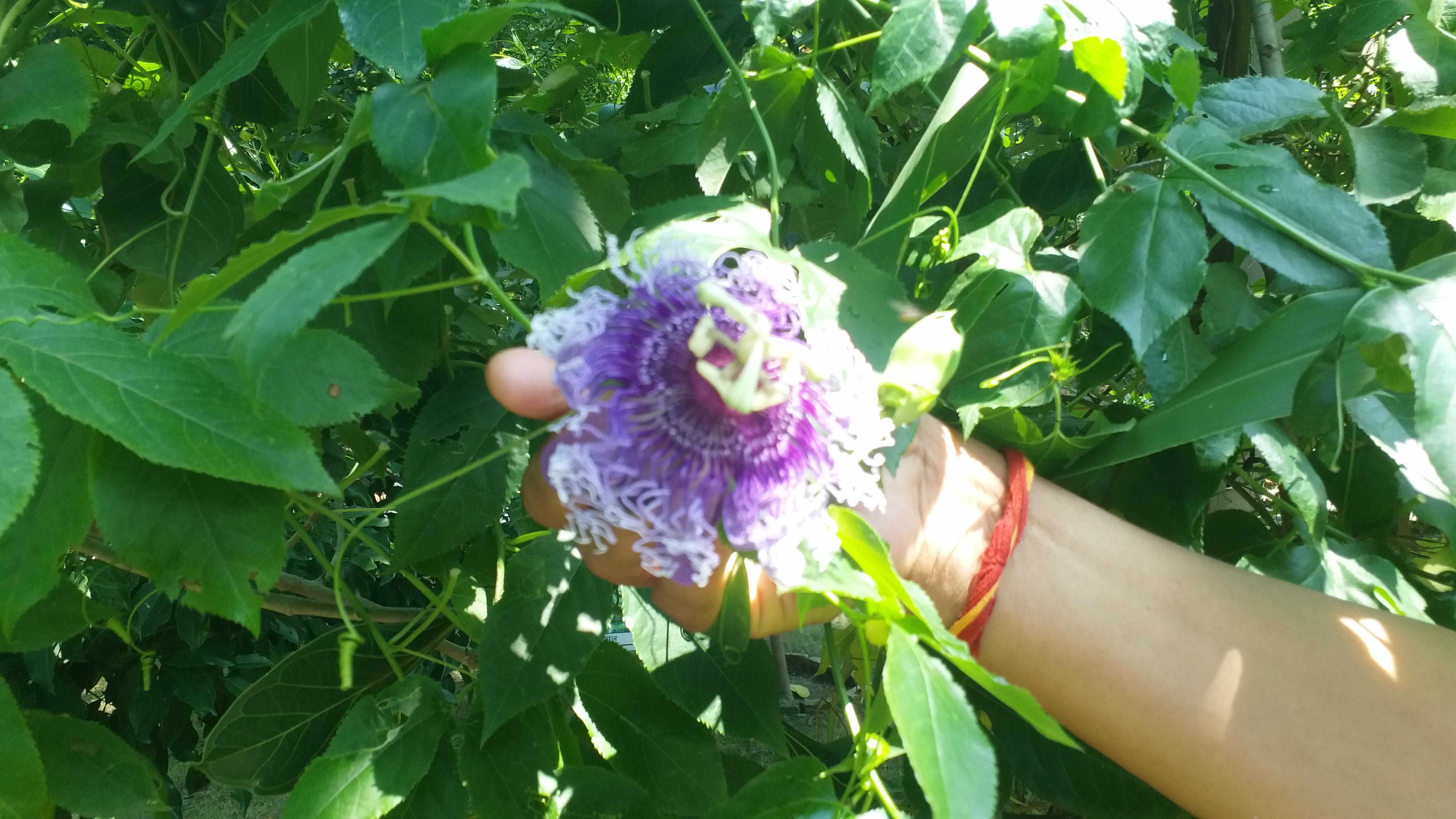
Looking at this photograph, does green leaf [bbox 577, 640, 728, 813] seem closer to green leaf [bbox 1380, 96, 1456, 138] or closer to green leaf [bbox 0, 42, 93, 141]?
green leaf [bbox 0, 42, 93, 141]

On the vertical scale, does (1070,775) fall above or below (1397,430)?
below

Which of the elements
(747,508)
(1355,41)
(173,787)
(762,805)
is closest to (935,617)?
(747,508)

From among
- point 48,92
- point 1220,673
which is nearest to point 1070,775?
point 1220,673

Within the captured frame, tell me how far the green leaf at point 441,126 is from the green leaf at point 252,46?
3.9 inches

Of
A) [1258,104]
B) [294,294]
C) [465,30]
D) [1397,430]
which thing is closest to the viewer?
[294,294]

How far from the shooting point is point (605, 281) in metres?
0.47

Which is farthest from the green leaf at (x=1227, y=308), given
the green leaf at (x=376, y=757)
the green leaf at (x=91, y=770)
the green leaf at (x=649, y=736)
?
the green leaf at (x=91, y=770)

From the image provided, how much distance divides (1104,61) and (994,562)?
0.29 m

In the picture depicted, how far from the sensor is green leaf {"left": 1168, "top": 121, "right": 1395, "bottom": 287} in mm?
559

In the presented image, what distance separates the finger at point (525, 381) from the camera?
1.44 ft

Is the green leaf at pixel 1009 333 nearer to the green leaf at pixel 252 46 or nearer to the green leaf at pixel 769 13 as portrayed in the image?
the green leaf at pixel 769 13

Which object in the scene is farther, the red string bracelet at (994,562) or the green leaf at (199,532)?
the red string bracelet at (994,562)

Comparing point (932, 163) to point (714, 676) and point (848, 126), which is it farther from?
point (714, 676)

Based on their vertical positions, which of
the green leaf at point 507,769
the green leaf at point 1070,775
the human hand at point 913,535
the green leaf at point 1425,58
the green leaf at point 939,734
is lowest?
the green leaf at point 1070,775
